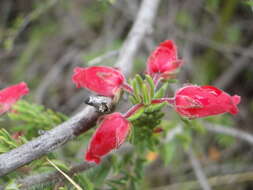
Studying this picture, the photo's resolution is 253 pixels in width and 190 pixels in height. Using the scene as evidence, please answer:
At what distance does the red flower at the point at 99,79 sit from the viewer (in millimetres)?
1325

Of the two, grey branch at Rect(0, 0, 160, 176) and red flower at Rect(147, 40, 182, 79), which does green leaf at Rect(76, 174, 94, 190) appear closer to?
grey branch at Rect(0, 0, 160, 176)

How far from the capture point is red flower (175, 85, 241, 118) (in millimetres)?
1247

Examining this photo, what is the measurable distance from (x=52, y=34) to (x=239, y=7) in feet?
7.29

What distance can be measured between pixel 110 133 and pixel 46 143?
0.22 metres

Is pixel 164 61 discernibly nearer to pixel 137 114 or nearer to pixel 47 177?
pixel 137 114

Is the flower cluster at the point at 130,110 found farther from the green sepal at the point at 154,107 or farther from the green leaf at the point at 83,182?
the green leaf at the point at 83,182

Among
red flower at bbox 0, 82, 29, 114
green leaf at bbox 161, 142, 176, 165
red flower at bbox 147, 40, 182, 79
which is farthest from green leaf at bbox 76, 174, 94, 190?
green leaf at bbox 161, 142, 176, 165

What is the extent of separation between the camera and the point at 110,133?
125 centimetres

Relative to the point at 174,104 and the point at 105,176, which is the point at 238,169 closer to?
the point at 105,176

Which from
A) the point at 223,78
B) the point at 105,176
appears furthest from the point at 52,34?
the point at 105,176

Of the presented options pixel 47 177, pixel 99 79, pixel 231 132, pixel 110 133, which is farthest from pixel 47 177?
pixel 231 132

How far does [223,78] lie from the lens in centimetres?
377

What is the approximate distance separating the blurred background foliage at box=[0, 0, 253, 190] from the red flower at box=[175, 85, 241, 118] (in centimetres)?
157

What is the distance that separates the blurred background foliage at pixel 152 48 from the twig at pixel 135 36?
2.61ft
